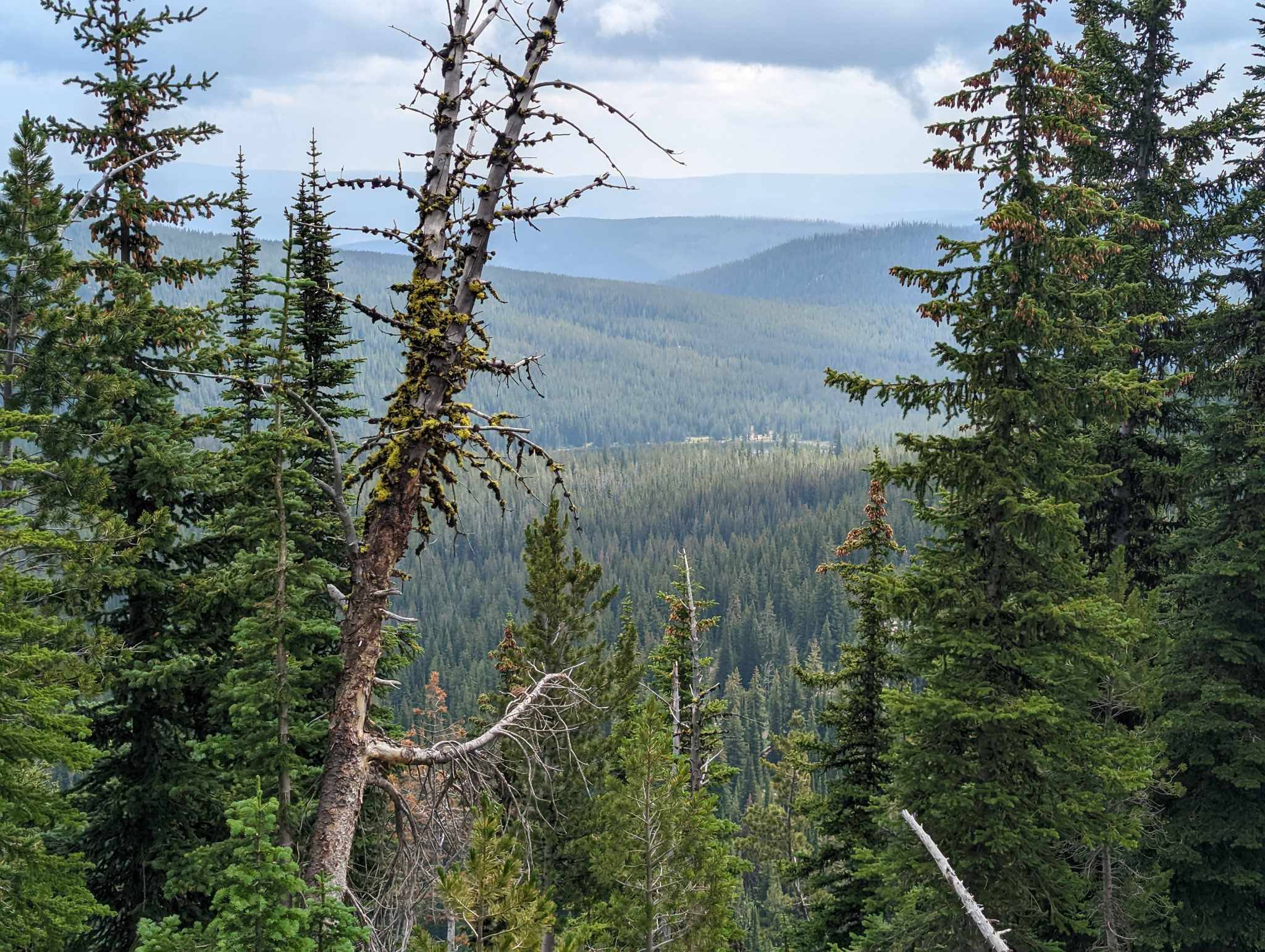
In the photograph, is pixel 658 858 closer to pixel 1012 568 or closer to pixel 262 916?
pixel 1012 568

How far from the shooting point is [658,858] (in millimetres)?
16031

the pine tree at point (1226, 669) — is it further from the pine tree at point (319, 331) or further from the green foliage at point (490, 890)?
the pine tree at point (319, 331)

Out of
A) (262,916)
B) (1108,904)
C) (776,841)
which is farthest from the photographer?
(776,841)

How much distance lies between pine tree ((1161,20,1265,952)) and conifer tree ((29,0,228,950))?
15719 mm

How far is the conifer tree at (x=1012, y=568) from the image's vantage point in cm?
1139

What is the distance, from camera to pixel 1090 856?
15555 millimetres

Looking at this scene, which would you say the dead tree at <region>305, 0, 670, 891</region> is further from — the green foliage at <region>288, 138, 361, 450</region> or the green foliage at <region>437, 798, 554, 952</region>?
the green foliage at <region>288, 138, 361, 450</region>

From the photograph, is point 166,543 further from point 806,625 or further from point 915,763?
point 806,625

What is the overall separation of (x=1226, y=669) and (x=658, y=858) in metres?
10.9

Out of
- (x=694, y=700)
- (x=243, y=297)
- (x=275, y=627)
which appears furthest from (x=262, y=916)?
(x=694, y=700)

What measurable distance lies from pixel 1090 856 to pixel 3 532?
16979 millimetres

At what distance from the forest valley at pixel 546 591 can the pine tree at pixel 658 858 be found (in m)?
0.10

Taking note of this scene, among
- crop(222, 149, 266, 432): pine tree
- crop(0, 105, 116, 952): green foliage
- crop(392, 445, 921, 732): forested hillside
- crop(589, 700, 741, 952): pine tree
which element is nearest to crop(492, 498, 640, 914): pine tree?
crop(589, 700, 741, 952): pine tree

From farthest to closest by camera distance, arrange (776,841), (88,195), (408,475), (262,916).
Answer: (776,841) < (88,195) < (408,475) < (262,916)
